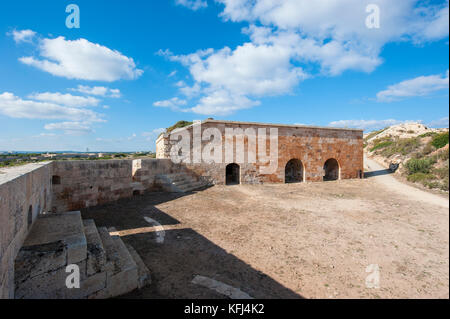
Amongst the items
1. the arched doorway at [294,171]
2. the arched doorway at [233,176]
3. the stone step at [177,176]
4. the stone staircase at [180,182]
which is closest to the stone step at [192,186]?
the stone staircase at [180,182]

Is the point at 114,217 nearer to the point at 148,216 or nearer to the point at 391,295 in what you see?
the point at 148,216

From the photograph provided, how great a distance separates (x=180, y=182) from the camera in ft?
31.7

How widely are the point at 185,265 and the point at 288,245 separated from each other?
2158mm

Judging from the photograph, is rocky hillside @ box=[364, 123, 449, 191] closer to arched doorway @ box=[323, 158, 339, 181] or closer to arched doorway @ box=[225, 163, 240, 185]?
arched doorway @ box=[323, 158, 339, 181]

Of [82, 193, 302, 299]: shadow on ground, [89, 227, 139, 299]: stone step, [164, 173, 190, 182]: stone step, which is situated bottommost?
[82, 193, 302, 299]: shadow on ground

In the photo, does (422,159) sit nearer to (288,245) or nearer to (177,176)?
(288,245)

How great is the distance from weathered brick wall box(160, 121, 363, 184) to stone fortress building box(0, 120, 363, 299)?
0.06 m

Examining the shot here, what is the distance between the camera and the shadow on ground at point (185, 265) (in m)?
2.74

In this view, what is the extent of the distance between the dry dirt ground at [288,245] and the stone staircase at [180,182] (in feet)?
4.91

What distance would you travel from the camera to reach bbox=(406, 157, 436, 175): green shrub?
11.6m

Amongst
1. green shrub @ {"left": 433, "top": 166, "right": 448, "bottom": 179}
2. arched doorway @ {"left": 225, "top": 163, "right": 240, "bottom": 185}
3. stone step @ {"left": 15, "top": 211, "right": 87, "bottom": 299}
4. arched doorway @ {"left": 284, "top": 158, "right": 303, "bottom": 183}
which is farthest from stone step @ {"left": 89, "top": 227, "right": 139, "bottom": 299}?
green shrub @ {"left": 433, "top": 166, "right": 448, "bottom": 179}

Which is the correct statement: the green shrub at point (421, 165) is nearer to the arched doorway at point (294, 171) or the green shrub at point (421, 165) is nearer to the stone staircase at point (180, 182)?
the arched doorway at point (294, 171)

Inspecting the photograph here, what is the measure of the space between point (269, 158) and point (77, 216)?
999cm

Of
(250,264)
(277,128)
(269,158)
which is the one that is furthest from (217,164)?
(250,264)
